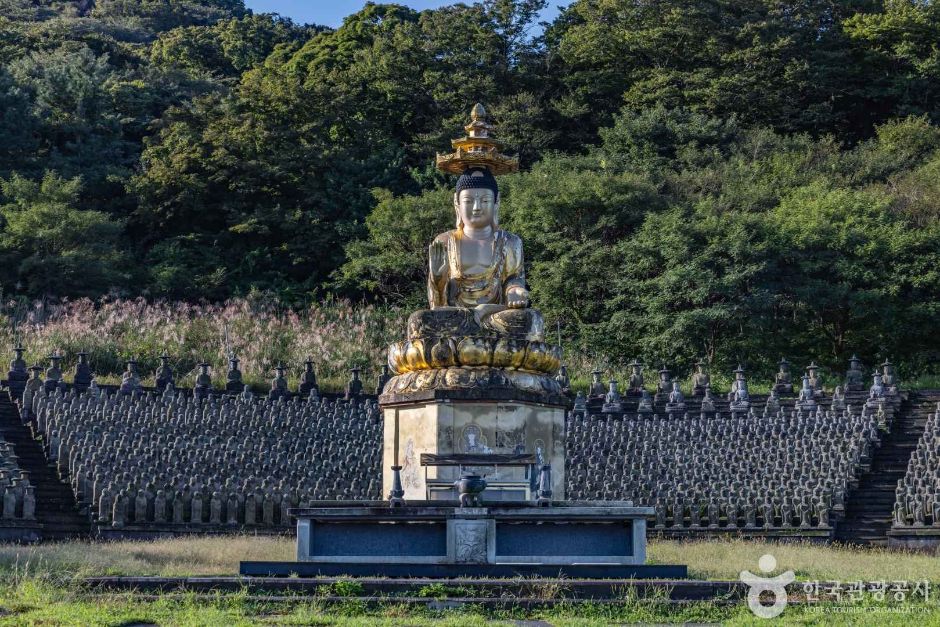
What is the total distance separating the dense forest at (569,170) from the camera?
3734 centimetres

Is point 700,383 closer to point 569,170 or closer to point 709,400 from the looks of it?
point 709,400

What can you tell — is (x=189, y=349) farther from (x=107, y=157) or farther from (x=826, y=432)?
(x=826, y=432)

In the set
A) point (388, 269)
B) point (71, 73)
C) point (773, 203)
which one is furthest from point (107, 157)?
point (773, 203)

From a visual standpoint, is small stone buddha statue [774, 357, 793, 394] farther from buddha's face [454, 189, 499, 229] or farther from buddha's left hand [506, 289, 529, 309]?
buddha's left hand [506, 289, 529, 309]

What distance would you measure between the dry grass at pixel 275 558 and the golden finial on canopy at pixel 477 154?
17.7ft

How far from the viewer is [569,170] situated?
142ft

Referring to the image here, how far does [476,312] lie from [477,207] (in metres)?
1.75

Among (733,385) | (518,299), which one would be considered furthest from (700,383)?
(518,299)

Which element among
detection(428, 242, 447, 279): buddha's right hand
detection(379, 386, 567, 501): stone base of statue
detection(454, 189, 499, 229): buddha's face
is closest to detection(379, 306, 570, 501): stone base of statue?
detection(379, 386, 567, 501): stone base of statue

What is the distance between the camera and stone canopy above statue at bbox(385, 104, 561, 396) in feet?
52.9

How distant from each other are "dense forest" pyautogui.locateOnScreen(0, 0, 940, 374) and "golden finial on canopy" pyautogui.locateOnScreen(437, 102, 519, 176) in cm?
1875

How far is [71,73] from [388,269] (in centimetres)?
1756

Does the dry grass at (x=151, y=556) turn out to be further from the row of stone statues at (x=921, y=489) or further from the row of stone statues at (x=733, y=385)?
the row of stone statues at (x=733, y=385)

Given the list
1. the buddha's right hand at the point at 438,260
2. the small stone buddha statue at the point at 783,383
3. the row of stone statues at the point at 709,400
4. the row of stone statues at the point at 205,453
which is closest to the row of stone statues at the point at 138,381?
the row of stone statues at the point at 205,453
